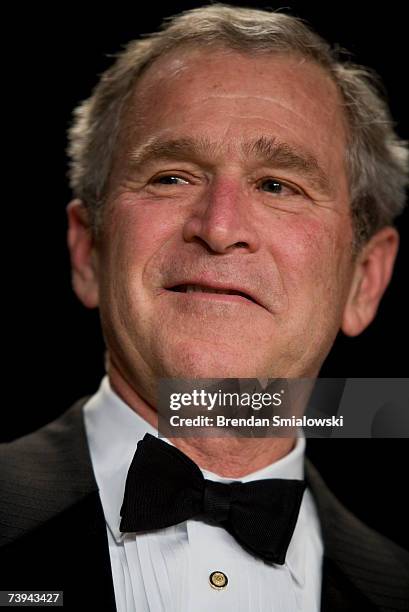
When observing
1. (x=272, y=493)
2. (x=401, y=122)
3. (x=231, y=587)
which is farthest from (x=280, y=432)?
(x=401, y=122)

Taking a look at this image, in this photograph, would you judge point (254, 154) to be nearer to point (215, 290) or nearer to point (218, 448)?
point (215, 290)

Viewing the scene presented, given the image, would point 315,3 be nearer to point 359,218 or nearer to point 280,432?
point 359,218

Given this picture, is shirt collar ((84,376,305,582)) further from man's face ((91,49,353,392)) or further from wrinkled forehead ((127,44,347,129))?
wrinkled forehead ((127,44,347,129))

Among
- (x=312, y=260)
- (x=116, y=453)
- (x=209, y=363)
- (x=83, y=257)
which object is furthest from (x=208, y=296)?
(x=83, y=257)

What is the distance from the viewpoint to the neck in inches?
86.9

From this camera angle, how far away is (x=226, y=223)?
2082 millimetres

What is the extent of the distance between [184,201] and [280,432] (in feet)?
2.09

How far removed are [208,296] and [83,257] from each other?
57cm

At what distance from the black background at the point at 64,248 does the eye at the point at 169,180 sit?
0.95 metres

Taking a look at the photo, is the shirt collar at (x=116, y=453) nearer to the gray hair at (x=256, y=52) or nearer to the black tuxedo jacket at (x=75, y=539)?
the black tuxedo jacket at (x=75, y=539)

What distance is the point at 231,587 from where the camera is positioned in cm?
201

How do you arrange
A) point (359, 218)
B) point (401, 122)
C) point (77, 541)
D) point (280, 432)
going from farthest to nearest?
point (401, 122)
point (359, 218)
point (280, 432)
point (77, 541)

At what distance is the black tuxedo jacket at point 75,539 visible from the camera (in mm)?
1899

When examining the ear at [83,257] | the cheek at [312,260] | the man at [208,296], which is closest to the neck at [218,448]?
the man at [208,296]
